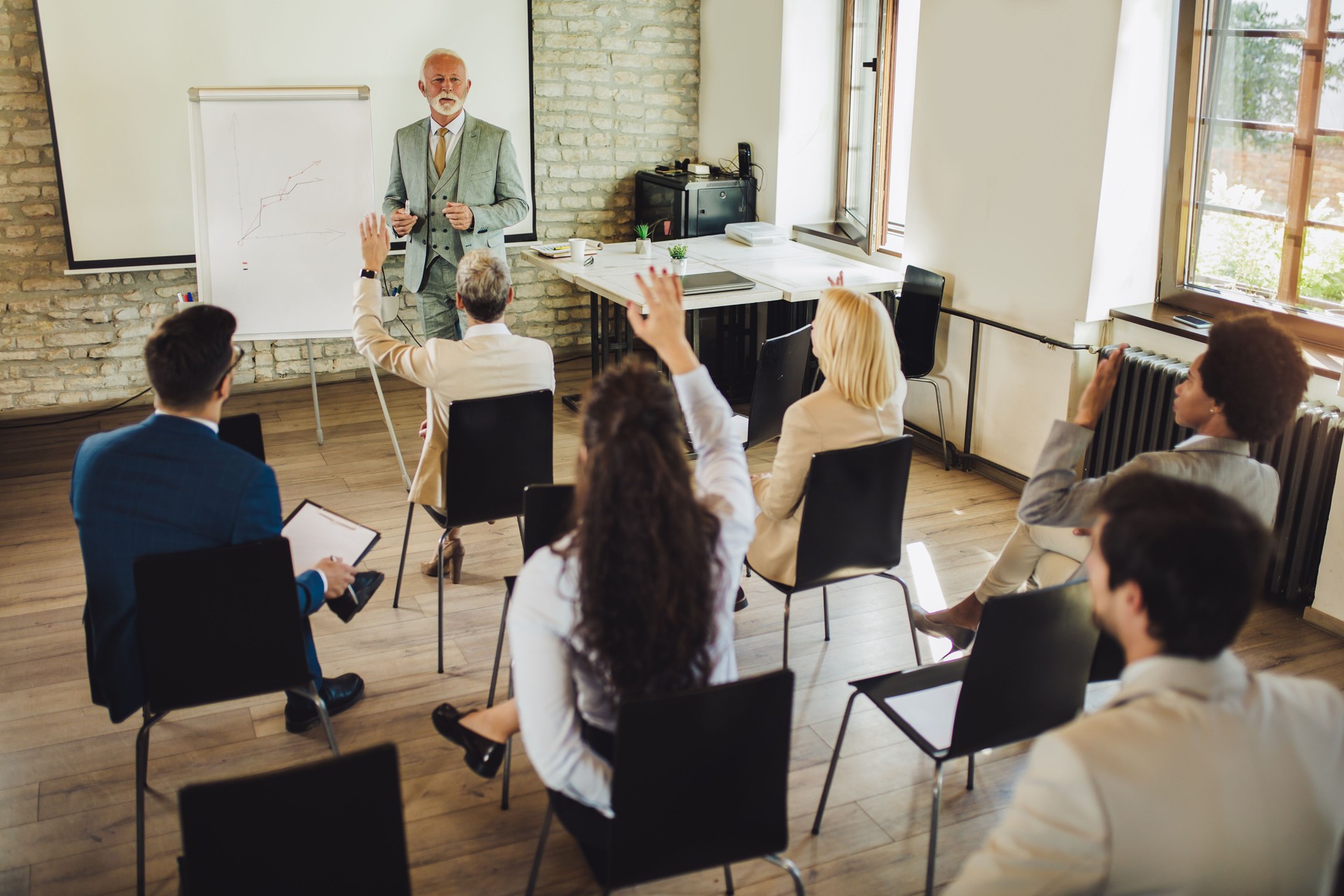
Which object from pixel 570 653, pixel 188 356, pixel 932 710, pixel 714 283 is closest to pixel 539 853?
pixel 570 653

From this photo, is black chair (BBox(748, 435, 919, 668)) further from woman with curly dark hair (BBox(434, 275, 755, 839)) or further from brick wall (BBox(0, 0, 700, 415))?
brick wall (BBox(0, 0, 700, 415))

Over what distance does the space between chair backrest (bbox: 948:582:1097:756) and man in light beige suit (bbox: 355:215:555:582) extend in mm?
1657

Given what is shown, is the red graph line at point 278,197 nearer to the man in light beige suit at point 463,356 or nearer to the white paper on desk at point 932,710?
the man in light beige suit at point 463,356

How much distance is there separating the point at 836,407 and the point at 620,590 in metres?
1.39

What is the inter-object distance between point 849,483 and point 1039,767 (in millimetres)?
1554

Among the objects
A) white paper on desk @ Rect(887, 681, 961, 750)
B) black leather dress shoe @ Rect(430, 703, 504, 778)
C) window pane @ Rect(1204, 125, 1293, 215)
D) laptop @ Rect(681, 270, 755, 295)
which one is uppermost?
window pane @ Rect(1204, 125, 1293, 215)

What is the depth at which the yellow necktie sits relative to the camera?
4.74 m

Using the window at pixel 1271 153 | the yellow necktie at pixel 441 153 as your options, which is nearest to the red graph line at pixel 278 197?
the yellow necktie at pixel 441 153

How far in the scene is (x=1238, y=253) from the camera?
3.92 meters

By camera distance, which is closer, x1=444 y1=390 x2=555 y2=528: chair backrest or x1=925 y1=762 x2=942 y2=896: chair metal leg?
x1=925 y1=762 x2=942 y2=896: chair metal leg

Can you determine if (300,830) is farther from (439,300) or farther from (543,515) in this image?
(439,300)

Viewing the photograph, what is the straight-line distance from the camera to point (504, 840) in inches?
99.5

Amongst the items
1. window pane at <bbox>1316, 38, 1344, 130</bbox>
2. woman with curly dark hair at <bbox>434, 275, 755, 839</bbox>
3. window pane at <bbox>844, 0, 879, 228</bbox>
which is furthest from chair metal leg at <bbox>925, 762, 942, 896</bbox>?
window pane at <bbox>844, 0, 879, 228</bbox>

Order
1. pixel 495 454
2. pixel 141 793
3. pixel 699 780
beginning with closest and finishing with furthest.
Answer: pixel 699 780, pixel 141 793, pixel 495 454
